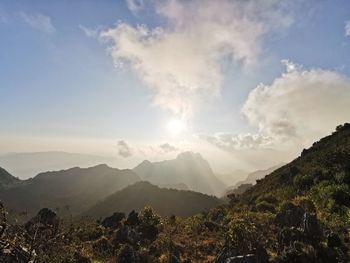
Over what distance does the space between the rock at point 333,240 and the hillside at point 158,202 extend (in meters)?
154

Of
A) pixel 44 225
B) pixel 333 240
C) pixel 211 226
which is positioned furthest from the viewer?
pixel 211 226

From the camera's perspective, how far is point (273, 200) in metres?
45.9

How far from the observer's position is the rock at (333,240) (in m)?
20.5

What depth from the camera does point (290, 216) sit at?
2586cm

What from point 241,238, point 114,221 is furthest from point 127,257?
point 114,221

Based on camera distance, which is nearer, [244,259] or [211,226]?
[244,259]

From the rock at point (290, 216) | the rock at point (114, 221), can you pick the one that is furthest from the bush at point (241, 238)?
the rock at point (114, 221)

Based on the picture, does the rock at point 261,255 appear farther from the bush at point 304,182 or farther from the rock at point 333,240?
the bush at point 304,182

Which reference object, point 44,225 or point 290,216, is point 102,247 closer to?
point 44,225

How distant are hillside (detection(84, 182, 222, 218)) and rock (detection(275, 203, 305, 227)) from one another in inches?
5824

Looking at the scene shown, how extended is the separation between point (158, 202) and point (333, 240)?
17049 cm

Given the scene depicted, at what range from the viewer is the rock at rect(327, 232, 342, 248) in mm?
20484

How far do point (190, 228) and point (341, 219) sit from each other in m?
16.8

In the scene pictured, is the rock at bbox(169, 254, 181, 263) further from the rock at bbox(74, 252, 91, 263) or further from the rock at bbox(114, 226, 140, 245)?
the rock at bbox(114, 226, 140, 245)
